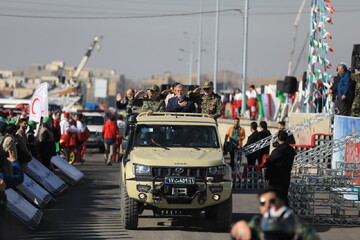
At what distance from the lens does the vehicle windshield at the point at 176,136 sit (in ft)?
52.1

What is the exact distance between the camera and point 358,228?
52.7 ft

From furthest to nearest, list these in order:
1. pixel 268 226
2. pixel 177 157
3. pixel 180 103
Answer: pixel 180 103, pixel 177 157, pixel 268 226

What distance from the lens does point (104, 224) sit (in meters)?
15.6

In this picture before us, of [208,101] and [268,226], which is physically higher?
[208,101]

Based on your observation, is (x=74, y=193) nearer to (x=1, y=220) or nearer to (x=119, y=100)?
(x=119, y=100)

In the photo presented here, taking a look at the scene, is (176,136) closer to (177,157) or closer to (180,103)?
(177,157)

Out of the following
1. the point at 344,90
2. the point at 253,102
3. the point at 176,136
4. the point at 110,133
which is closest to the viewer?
the point at 176,136

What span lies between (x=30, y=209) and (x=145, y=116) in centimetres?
288

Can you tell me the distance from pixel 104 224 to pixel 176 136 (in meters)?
2.01

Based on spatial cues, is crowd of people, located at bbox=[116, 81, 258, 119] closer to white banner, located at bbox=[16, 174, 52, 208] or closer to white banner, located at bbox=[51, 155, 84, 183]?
white banner, located at bbox=[16, 174, 52, 208]

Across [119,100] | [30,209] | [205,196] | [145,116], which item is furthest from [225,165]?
[119,100]

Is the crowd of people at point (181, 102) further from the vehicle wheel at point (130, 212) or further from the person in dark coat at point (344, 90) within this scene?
the person in dark coat at point (344, 90)

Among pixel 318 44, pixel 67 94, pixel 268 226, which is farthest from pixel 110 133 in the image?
pixel 67 94

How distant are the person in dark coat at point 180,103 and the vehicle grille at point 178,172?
3.39 metres
